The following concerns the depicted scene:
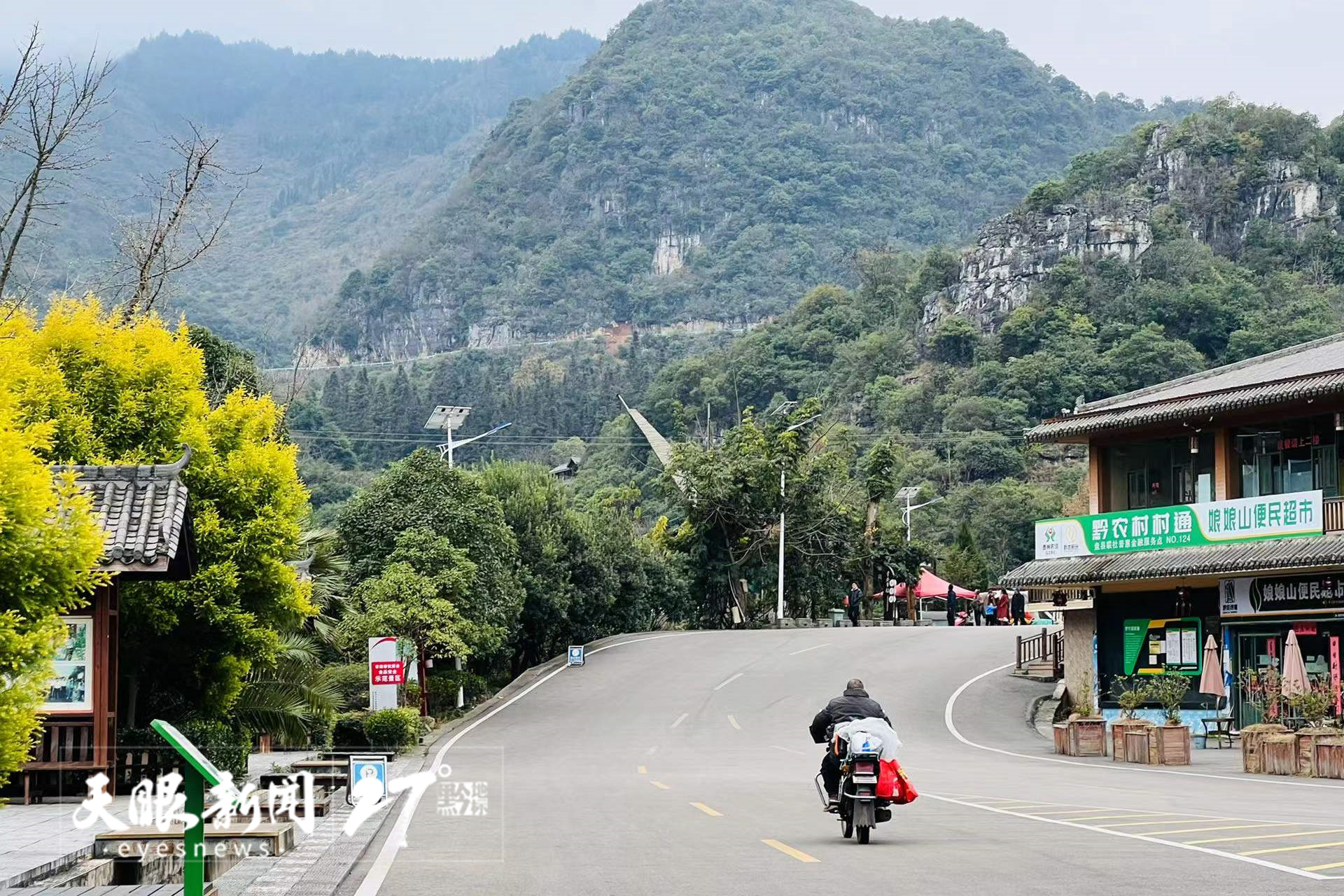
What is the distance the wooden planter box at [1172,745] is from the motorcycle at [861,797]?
44.2 feet

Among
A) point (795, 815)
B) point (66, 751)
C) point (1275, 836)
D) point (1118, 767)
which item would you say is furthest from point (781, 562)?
point (1275, 836)

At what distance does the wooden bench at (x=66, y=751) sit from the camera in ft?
57.0

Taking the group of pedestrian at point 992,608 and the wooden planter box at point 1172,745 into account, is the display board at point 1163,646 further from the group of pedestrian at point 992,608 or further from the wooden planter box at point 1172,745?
the group of pedestrian at point 992,608

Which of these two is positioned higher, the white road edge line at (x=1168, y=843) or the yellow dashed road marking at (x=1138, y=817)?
the white road edge line at (x=1168, y=843)

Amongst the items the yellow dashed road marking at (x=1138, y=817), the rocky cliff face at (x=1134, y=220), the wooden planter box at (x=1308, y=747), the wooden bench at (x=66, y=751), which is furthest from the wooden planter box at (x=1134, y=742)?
the rocky cliff face at (x=1134, y=220)

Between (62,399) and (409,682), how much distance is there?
1930 cm

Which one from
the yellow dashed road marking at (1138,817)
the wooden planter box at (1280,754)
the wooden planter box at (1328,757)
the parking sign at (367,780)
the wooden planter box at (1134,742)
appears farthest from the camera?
the wooden planter box at (1134,742)

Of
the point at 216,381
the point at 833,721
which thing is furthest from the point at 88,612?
the point at 216,381

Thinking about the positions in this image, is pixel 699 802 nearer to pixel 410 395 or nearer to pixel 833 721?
pixel 833 721

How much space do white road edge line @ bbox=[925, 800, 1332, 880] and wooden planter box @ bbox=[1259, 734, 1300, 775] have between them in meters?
7.71

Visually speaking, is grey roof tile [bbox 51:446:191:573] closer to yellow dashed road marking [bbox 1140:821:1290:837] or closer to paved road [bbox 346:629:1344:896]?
paved road [bbox 346:629:1344:896]

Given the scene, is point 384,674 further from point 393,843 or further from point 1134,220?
point 1134,220

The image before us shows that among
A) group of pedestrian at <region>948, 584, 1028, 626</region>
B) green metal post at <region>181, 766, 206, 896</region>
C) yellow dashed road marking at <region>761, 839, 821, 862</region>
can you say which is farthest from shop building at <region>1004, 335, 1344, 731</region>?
green metal post at <region>181, 766, 206, 896</region>

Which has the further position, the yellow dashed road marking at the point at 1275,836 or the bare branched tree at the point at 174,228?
the bare branched tree at the point at 174,228
